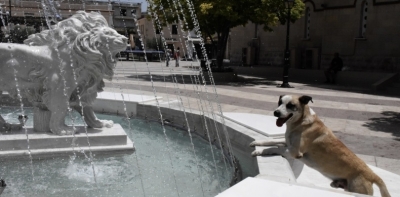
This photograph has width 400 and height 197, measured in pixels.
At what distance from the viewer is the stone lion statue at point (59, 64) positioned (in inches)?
217

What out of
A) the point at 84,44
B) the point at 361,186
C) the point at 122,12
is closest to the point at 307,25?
the point at 84,44

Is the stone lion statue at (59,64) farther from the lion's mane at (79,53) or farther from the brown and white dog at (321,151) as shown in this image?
the brown and white dog at (321,151)

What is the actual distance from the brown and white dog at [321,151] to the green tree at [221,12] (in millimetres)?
13733

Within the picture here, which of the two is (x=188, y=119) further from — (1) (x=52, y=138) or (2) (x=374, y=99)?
(2) (x=374, y=99)

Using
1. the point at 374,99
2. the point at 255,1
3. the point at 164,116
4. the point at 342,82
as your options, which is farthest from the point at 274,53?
the point at 164,116

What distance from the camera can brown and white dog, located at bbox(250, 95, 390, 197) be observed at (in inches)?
149

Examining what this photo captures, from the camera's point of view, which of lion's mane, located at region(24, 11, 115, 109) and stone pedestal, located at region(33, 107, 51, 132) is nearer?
lion's mane, located at region(24, 11, 115, 109)

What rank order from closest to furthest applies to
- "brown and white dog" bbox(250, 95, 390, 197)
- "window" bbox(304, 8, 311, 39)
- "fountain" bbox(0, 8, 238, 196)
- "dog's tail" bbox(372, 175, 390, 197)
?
"dog's tail" bbox(372, 175, 390, 197) < "brown and white dog" bbox(250, 95, 390, 197) < "fountain" bbox(0, 8, 238, 196) < "window" bbox(304, 8, 311, 39)

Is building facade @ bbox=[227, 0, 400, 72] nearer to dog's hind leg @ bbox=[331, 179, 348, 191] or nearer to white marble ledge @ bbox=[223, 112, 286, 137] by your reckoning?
white marble ledge @ bbox=[223, 112, 286, 137]

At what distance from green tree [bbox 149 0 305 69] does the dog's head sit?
45.0 feet

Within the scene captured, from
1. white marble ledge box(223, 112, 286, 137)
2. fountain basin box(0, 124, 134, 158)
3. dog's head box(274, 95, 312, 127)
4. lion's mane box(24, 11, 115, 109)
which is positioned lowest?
fountain basin box(0, 124, 134, 158)

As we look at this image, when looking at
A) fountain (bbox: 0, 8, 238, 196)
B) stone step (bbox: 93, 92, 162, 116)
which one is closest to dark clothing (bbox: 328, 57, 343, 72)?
stone step (bbox: 93, 92, 162, 116)

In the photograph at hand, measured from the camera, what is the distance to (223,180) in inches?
199

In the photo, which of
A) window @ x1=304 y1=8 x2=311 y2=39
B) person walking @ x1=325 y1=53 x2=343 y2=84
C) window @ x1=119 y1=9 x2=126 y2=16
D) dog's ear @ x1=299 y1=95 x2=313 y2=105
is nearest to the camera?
dog's ear @ x1=299 y1=95 x2=313 y2=105
